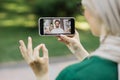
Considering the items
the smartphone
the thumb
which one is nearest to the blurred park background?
the smartphone

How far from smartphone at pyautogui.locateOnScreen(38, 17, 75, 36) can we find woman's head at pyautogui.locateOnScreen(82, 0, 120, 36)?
0.56 m

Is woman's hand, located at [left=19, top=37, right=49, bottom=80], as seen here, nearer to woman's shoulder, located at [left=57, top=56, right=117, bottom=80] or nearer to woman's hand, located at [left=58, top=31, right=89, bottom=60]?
woman's hand, located at [left=58, top=31, right=89, bottom=60]

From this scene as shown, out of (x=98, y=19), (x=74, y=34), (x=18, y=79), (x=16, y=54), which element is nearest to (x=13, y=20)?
(x=16, y=54)

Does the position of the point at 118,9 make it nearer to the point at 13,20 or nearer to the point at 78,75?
the point at 78,75

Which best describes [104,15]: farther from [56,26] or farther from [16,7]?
[16,7]

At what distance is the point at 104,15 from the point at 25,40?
614 centimetres

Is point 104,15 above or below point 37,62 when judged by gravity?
above

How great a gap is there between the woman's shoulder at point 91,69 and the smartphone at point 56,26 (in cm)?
60

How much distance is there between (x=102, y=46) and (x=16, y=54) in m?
5.63

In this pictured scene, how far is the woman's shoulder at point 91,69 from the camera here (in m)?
1.73

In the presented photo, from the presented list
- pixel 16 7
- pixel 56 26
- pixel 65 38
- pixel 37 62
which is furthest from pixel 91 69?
pixel 16 7

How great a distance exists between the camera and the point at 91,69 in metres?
1.73

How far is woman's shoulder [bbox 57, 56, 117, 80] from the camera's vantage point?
1729mm

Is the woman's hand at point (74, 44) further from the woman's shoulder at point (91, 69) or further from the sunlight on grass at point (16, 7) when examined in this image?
the sunlight on grass at point (16, 7)
